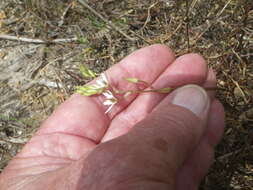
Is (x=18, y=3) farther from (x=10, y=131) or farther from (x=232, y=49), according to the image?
(x=232, y=49)

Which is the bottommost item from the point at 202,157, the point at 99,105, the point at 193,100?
the point at 202,157

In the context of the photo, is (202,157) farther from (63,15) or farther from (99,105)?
(63,15)

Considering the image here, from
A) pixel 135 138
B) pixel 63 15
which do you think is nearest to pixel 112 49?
pixel 63 15

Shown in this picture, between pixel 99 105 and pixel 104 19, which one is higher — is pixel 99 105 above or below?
below

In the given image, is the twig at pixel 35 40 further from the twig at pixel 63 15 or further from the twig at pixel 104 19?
the twig at pixel 104 19

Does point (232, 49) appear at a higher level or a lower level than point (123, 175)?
lower

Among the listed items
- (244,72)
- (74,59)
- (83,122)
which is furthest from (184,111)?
(74,59)

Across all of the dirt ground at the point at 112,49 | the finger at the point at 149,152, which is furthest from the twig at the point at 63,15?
the finger at the point at 149,152
